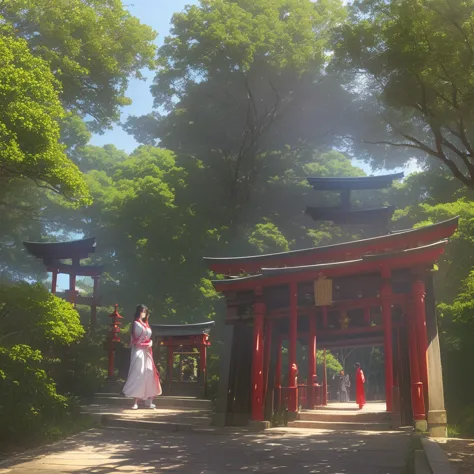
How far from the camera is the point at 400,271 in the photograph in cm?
1033

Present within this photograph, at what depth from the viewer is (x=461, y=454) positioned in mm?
6559

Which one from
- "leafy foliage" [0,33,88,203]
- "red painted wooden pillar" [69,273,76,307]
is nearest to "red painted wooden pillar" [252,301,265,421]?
"leafy foliage" [0,33,88,203]

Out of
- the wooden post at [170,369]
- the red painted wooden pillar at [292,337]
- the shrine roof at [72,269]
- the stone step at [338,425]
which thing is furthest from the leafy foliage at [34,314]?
the shrine roof at [72,269]

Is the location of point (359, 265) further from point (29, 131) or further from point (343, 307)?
point (29, 131)

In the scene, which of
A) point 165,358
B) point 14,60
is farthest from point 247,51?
point 14,60

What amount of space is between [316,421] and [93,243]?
14.6 meters

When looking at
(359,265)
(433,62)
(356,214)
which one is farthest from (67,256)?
(433,62)

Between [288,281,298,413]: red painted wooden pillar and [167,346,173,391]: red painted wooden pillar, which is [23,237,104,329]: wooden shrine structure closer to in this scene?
[167,346,173,391]: red painted wooden pillar

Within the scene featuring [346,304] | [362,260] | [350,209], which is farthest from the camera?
[350,209]

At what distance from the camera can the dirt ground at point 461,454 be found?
213 inches

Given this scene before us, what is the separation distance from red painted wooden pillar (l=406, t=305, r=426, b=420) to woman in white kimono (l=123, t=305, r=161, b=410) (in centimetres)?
581

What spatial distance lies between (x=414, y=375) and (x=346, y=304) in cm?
209

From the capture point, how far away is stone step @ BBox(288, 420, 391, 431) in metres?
9.54

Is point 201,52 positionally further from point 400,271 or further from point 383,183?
point 400,271
